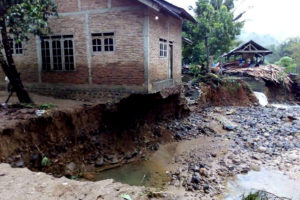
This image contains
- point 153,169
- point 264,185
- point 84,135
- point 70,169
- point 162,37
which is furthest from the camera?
point 162,37

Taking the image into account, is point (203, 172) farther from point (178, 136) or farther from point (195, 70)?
point (195, 70)

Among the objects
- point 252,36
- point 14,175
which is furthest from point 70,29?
→ point 252,36

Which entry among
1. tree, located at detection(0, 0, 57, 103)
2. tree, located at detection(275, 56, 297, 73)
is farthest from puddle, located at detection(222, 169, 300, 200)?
tree, located at detection(275, 56, 297, 73)

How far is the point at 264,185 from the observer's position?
8148 millimetres

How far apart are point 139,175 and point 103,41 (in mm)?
5737

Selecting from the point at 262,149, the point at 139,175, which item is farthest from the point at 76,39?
the point at 262,149

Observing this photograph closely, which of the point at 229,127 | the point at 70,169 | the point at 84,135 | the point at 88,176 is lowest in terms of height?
the point at 88,176

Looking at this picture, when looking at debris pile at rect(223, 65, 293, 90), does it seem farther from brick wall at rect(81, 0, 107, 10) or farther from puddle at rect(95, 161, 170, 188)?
brick wall at rect(81, 0, 107, 10)

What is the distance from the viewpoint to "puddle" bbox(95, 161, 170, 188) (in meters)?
8.58

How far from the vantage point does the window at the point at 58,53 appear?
10.9 m

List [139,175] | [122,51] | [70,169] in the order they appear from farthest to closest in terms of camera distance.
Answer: [122,51] → [139,175] → [70,169]

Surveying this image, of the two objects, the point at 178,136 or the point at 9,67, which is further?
the point at 178,136

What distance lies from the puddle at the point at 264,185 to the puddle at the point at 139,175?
230 cm

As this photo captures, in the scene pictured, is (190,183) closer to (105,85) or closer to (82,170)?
(82,170)
